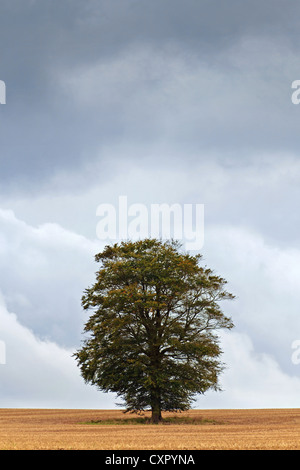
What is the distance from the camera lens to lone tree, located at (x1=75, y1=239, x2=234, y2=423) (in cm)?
5150

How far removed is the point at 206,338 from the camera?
178 feet

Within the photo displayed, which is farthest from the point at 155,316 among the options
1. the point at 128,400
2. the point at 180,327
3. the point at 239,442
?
the point at 239,442

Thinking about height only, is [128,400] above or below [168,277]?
below

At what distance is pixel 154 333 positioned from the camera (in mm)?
52781

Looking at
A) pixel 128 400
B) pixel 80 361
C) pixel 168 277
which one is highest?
pixel 168 277

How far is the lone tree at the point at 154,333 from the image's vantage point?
169ft

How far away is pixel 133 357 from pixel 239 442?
90.1ft
